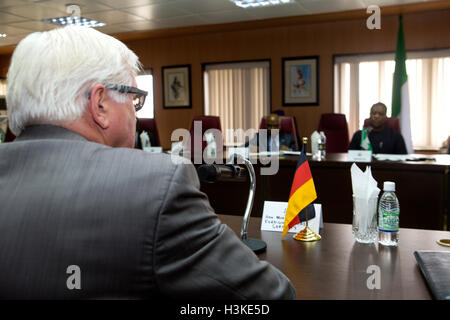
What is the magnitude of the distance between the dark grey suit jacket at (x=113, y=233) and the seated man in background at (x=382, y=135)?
3.98 metres

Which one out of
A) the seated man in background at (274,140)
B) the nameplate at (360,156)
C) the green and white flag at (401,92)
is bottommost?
the nameplate at (360,156)

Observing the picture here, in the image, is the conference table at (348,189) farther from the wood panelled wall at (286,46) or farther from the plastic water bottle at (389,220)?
the wood panelled wall at (286,46)

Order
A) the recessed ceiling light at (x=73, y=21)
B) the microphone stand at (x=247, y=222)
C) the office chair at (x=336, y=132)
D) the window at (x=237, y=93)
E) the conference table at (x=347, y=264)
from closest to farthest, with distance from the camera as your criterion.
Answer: the conference table at (x=347, y=264)
the microphone stand at (x=247, y=222)
the office chair at (x=336, y=132)
the recessed ceiling light at (x=73, y=21)
the window at (x=237, y=93)

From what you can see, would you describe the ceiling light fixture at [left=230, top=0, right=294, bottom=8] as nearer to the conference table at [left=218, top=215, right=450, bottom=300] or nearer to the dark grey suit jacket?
the conference table at [left=218, top=215, right=450, bottom=300]

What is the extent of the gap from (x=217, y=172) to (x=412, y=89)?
19.8 ft

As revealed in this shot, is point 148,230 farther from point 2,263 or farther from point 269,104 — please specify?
point 269,104

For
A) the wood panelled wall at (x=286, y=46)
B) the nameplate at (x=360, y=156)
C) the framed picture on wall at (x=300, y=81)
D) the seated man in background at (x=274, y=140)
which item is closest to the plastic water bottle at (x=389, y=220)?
the nameplate at (x=360, y=156)

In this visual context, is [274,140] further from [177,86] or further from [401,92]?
[177,86]

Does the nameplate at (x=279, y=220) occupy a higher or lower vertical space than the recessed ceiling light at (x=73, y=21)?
lower

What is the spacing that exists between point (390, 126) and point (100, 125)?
442 cm

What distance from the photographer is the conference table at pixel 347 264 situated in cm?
102

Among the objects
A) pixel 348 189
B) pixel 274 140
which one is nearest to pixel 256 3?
pixel 274 140

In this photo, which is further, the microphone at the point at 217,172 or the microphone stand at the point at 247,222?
the microphone stand at the point at 247,222

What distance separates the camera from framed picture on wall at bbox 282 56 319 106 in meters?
6.91
